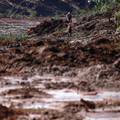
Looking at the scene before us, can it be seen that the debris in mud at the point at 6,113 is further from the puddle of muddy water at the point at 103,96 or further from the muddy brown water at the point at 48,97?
the puddle of muddy water at the point at 103,96

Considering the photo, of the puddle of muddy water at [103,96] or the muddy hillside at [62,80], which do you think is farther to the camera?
the puddle of muddy water at [103,96]

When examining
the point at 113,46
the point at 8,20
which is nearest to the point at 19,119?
the point at 113,46

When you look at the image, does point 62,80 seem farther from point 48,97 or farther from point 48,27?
point 48,27

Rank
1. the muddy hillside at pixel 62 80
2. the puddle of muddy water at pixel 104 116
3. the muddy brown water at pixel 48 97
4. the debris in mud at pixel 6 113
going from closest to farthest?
1. the puddle of muddy water at pixel 104 116
2. the debris in mud at pixel 6 113
3. the muddy brown water at pixel 48 97
4. the muddy hillside at pixel 62 80

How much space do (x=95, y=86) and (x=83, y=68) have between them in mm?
2798

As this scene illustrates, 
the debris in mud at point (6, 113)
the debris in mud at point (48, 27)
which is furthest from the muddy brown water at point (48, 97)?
the debris in mud at point (48, 27)

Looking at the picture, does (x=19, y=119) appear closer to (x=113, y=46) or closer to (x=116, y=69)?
(x=116, y=69)

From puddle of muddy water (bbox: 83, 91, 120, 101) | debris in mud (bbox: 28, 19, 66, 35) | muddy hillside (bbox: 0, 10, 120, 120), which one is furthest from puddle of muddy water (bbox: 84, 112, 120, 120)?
debris in mud (bbox: 28, 19, 66, 35)

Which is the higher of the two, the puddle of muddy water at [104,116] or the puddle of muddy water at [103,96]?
the puddle of muddy water at [103,96]

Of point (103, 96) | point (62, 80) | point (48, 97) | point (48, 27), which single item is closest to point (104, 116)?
point (103, 96)

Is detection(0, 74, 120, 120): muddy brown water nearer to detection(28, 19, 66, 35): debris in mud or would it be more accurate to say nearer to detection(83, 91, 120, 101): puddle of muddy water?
detection(83, 91, 120, 101): puddle of muddy water

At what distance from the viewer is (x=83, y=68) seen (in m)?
22.6

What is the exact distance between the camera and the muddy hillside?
1642 cm

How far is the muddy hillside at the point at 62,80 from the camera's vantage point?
1642cm
